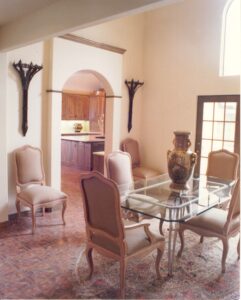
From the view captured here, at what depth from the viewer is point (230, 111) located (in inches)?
209

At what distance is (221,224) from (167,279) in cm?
75

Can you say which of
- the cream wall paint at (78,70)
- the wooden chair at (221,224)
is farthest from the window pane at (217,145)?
the wooden chair at (221,224)

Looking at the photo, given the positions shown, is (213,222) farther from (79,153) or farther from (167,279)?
(79,153)

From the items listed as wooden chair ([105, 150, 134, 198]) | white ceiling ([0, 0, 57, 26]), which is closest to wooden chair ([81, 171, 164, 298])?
wooden chair ([105, 150, 134, 198])

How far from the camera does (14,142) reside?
14.4ft

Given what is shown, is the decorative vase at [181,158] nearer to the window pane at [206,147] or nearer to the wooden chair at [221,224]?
the wooden chair at [221,224]

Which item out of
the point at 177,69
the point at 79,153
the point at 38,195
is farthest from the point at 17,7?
the point at 79,153

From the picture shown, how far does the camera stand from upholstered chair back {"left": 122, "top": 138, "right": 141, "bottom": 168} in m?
6.01

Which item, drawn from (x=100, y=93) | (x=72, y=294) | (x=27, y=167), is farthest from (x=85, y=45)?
(x=100, y=93)

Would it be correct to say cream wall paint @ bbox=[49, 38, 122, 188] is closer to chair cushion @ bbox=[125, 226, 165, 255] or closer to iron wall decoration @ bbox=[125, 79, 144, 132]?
iron wall decoration @ bbox=[125, 79, 144, 132]

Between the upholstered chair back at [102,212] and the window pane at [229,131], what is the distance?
3420 mm

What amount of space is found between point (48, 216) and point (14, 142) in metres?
1.18

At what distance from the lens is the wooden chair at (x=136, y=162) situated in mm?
5742

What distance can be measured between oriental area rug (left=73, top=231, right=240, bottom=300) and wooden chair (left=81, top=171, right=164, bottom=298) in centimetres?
13
